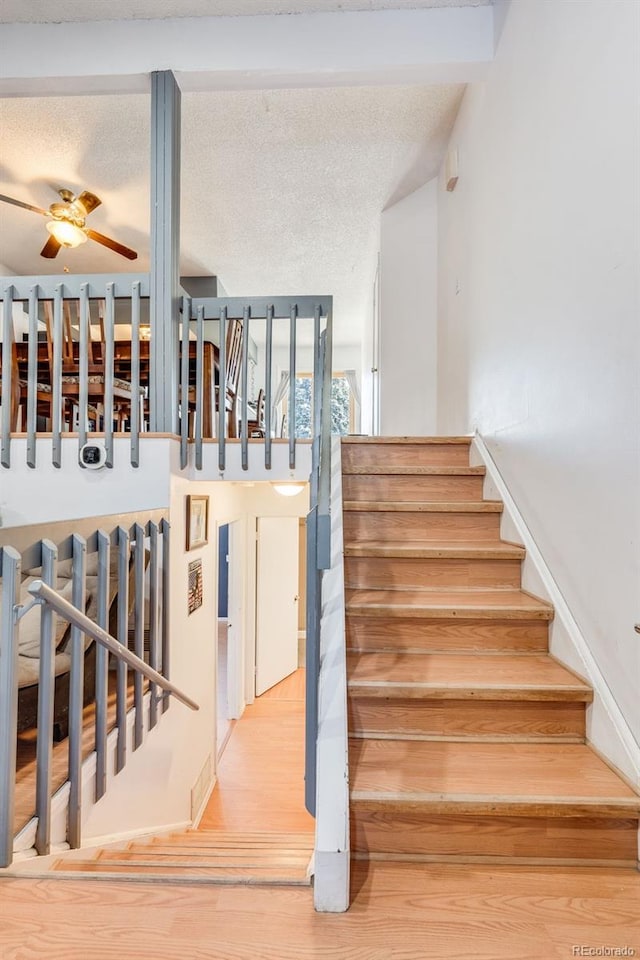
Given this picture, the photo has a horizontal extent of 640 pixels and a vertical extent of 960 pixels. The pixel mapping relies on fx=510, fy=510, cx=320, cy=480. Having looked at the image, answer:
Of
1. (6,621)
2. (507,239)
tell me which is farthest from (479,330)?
(6,621)

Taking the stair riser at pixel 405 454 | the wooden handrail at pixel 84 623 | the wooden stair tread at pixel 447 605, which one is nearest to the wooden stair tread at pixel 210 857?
the wooden handrail at pixel 84 623

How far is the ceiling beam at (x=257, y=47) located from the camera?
289 centimetres

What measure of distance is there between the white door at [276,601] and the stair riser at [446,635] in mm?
3527

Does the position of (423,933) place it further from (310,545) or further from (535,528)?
(535,528)

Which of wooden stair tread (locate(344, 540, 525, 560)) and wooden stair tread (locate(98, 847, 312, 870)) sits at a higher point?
wooden stair tread (locate(344, 540, 525, 560))

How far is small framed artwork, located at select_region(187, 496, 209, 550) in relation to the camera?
3.20 meters

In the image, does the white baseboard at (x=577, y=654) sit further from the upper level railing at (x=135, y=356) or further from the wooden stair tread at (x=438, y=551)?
the upper level railing at (x=135, y=356)

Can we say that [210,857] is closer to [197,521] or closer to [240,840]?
[240,840]

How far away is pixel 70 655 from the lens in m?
1.68

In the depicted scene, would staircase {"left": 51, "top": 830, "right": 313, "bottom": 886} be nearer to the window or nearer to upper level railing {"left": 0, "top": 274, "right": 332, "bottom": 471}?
upper level railing {"left": 0, "top": 274, "right": 332, "bottom": 471}

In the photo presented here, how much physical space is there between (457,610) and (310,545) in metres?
0.93

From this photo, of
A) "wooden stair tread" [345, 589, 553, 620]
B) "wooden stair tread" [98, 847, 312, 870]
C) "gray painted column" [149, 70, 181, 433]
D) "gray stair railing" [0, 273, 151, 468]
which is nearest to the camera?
"wooden stair tread" [98, 847, 312, 870]

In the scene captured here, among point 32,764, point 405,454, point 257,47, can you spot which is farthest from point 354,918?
point 257,47

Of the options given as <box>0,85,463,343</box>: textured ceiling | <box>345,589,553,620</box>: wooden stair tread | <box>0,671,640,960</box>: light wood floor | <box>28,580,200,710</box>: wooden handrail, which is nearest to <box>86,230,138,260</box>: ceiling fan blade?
<box>0,85,463,343</box>: textured ceiling
